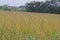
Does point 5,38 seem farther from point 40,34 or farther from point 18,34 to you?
point 40,34

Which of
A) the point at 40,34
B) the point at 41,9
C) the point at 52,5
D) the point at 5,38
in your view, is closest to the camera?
the point at 5,38

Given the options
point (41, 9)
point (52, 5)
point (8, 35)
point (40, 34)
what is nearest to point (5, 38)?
point (8, 35)

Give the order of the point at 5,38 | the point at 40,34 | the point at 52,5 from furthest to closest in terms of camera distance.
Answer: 1. the point at 52,5
2. the point at 40,34
3. the point at 5,38

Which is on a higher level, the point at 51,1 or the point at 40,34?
the point at 40,34

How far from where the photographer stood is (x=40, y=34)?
48.8 inches

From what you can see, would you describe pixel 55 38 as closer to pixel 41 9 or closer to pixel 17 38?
pixel 17 38

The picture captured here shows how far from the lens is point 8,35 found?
1.16 metres

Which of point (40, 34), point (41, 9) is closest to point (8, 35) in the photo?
point (40, 34)

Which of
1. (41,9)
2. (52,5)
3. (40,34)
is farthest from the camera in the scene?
(52,5)

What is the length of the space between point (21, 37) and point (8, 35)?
7 cm

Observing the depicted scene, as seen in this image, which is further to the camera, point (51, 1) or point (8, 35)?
point (51, 1)

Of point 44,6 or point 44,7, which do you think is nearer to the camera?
point 44,7

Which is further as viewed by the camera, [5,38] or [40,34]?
[40,34]

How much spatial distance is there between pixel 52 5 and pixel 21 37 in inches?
585
